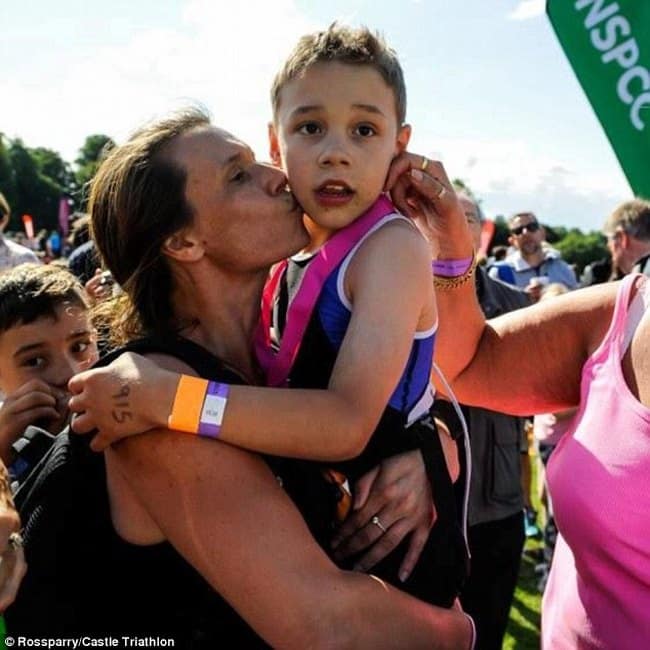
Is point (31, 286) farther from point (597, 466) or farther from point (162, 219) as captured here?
point (597, 466)

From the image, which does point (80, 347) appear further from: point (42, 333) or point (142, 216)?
point (142, 216)

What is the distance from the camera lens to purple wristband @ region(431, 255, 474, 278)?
2.40m

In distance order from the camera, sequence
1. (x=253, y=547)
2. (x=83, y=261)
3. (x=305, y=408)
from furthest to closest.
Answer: (x=83, y=261) → (x=305, y=408) → (x=253, y=547)

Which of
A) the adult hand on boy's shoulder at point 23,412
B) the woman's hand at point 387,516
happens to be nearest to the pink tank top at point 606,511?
the woman's hand at point 387,516

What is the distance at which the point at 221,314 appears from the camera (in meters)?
1.90

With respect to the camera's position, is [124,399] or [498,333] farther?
[498,333]

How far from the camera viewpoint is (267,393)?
5.22ft

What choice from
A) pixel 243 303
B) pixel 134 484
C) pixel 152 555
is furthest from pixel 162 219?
pixel 152 555

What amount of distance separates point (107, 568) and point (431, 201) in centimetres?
134

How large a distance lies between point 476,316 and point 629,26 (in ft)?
→ 3.04

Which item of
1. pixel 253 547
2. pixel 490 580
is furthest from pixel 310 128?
pixel 490 580

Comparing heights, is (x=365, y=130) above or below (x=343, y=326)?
above

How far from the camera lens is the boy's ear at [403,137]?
2.24 m

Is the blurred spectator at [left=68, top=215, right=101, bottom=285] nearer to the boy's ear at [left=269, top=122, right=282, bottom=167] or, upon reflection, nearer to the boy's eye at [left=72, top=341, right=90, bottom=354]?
the boy's eye at [left=72, top=341, right=90, bottom=354]
